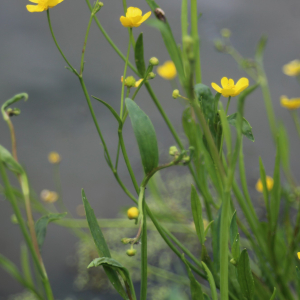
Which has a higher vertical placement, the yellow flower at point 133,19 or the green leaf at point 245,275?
the yellow flower at point 133,19

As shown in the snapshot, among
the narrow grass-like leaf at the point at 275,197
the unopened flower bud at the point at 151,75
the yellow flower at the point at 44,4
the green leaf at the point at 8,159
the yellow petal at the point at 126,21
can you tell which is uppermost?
the yellow flower at the point at 44,4

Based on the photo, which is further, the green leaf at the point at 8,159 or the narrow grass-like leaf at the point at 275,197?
the narrow grass-like leaf at the point at 275,197

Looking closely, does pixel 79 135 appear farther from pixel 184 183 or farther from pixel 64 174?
pixel 184 183

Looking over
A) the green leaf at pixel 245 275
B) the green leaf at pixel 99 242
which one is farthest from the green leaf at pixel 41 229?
the green leaf at pixel 245 275

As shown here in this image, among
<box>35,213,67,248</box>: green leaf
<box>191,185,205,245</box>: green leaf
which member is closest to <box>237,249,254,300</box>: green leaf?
<box>191,185,205,245</box>: green leaf

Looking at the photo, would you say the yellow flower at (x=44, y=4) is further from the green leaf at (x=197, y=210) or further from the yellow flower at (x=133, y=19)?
the green leaf at (x=197, y=210)

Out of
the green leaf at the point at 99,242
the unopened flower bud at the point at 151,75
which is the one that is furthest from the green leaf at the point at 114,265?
the unopened flower bud at the point at 151,75

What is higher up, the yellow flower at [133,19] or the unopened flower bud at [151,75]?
the yellow flower at [133,19]

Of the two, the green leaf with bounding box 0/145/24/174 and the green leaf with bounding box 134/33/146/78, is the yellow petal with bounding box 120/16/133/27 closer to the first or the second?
the green leaf with bounding box 134/33/146/78

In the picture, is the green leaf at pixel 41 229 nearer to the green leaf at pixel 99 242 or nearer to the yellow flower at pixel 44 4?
the green leaf at pixel 99 242

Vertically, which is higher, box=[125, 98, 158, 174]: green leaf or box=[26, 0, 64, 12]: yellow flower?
box=[26, 0, 64, 12]: yellow flower

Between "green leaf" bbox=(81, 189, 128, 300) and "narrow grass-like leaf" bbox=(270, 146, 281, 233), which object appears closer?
"green leaf" bbox=(81, 189, 128, 300)

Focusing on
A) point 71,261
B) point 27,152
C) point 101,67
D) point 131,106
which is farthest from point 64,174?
point 131,106
